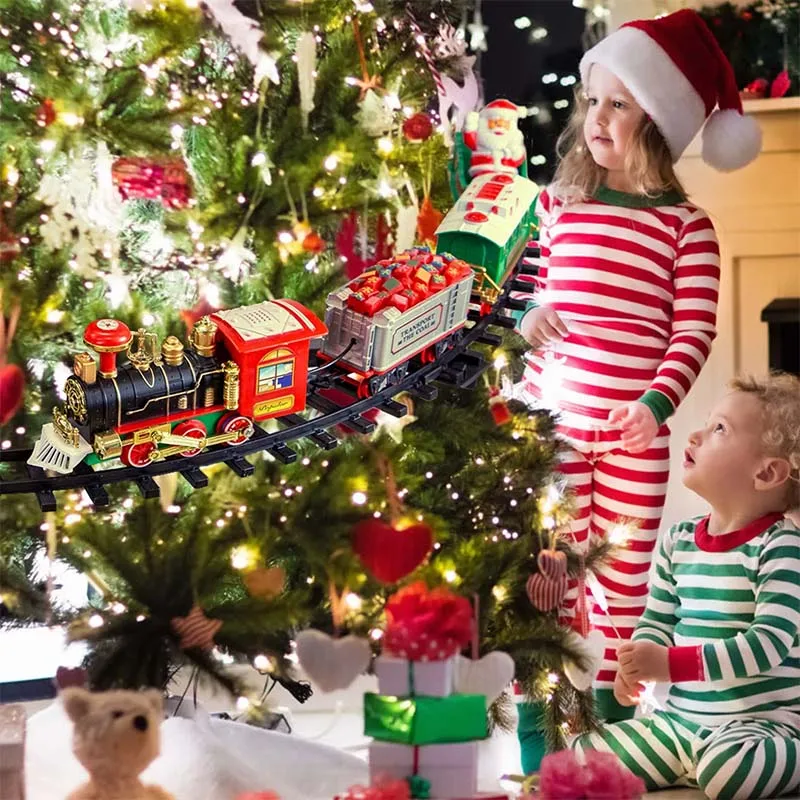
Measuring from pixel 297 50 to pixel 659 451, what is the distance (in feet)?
2.07

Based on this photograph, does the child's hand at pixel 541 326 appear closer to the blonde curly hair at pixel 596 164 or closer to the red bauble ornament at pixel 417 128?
the blonde curly hair at pixel 596 164

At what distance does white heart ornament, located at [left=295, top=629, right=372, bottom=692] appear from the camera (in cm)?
141

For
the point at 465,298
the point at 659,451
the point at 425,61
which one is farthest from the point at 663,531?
the point at 425,61

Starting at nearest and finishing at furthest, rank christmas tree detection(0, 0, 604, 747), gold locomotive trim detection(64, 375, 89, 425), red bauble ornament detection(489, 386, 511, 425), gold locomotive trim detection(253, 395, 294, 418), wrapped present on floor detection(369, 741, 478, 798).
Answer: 1. gold locomotive trim detection(64, 375, 89, 425)
2. gold locomotive trim detection(253, 395, 294, 418)
3. wrapped present on floor detection(369, 741, 478, 798)
4. christmas tree detection(0, 0, 604, 747)
5. red bauble ornament detection(489, 386, 511, 425)

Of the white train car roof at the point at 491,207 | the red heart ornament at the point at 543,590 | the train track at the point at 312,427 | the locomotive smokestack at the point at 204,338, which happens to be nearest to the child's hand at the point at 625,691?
the red heart ornament at the point at 543,590

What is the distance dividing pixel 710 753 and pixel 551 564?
276 millimetres

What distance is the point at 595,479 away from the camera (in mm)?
1572

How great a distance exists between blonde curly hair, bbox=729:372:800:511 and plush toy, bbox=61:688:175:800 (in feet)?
2.51

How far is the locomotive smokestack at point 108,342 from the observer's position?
44.3 inches

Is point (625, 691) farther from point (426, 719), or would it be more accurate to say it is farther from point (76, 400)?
point (76, 400)

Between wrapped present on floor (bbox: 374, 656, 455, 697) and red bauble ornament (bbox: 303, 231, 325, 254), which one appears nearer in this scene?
wrapped present on floor (bbox: 374, 656, 455, 697)

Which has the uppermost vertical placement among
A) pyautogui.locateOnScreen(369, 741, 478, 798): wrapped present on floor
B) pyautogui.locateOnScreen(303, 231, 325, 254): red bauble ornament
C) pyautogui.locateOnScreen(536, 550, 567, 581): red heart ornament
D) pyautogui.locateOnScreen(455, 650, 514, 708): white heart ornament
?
pyautogui.locateOnScreen(303, 231, 325, 254): red bauble ornament

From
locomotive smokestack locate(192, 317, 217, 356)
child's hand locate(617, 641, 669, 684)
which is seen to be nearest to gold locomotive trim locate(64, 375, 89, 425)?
locomotive smokestack locate(192, 317, 217, 356)

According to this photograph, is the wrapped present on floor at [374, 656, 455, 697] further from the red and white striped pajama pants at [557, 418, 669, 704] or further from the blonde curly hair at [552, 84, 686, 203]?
the blonde curly hair at [552, 84, 686, 203]
